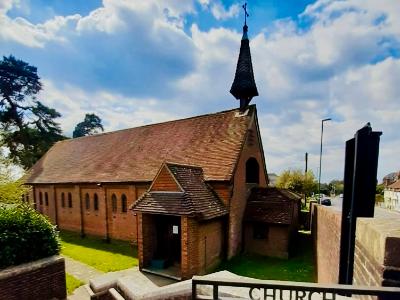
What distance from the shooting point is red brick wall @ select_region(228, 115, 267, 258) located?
14273mm

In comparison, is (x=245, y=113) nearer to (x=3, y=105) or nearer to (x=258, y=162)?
(x=258, y=162)

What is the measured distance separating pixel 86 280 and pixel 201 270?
5.83m

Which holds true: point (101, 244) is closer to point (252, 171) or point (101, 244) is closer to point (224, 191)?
point (224, 191)

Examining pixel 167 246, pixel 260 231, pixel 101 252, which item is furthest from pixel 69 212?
pixel 260 231

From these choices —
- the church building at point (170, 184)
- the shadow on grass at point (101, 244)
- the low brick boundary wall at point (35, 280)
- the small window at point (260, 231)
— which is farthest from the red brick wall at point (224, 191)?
the low brick boundary wall at point (35, 280)

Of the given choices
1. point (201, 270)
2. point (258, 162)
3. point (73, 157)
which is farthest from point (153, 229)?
point (73, 157)

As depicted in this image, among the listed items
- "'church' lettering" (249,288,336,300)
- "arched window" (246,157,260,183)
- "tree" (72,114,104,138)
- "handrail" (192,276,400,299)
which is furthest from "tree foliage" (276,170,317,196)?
"tree" (72,114,104,138)

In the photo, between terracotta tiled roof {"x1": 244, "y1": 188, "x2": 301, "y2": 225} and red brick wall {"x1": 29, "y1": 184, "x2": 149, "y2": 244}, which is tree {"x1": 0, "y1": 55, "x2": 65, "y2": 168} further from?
terracotta tiled roof {"x1": 244, "y1": 188, "x2": 301, "y2": 225}

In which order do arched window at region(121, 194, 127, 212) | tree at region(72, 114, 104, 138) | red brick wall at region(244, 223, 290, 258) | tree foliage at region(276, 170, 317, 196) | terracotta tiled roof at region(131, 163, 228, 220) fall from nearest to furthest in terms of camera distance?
terracotta tiled roof at region(131, 163, 228, 220) < red brick wall at region(244, 223, 290, 258) < arched window at region(121, 194, 127, 212) < tree foliage at region(276, 170, 317, 196) < tree at region(72, 114, 104, 138)

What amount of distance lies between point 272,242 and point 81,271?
1116 centimetres

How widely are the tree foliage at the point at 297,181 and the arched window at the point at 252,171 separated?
56.5 ft

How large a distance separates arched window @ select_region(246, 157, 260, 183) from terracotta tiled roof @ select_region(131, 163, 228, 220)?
3886 millimetres

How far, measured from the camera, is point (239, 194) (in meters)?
15.2

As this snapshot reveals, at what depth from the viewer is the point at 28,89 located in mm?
36906
